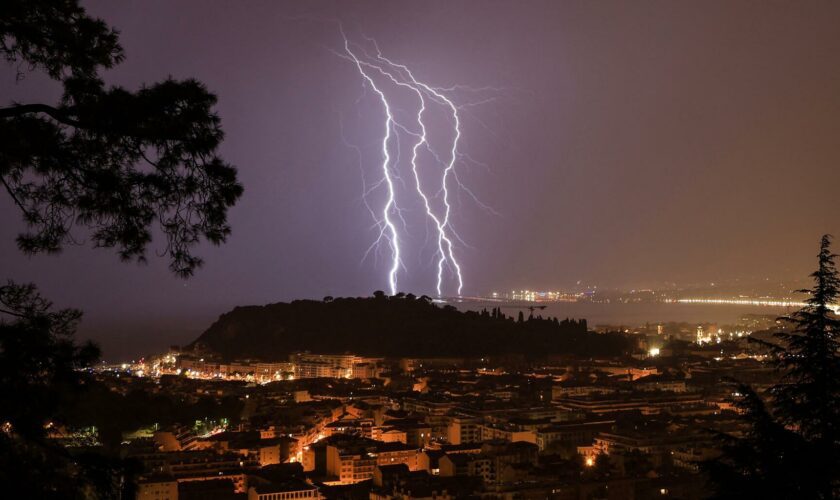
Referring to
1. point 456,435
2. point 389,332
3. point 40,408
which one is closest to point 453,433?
point 456,435

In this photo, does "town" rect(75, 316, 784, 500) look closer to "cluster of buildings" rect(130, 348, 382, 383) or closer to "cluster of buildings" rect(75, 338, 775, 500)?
"cluster of buildings" rect(75, 338, 775, 500)

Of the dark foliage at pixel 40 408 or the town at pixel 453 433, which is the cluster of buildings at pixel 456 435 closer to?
the town at pixel 453 433

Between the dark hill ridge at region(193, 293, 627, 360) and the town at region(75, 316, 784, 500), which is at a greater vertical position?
the dark hill ridge at region(193, 293, 627, 360)

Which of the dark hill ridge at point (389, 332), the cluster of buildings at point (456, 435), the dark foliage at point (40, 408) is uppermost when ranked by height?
the dark foliage at point (40, 408)

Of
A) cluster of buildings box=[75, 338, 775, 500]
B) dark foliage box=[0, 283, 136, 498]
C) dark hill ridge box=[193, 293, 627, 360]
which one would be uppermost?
dark foliage box=[0, 283, 136, 498]

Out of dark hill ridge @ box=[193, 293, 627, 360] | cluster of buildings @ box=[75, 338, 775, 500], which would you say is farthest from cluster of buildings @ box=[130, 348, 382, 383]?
cluster of buildings @ box=[75, 338, 775, 500]

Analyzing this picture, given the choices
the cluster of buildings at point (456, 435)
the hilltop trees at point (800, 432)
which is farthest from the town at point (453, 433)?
the hilltop trees at point (800, 432)

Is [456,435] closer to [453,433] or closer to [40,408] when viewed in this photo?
[453,433]
